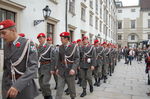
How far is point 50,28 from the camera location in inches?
482

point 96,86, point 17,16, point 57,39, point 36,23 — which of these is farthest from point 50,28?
point 96,86

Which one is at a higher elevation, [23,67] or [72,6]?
[72,6]

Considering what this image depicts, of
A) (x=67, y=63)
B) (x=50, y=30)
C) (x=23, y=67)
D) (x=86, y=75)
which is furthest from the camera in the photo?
(x=50, y=30)

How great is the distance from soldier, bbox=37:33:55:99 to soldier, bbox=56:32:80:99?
1.49ft

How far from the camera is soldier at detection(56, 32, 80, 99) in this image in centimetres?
470

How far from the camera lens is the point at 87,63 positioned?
20.5 feet

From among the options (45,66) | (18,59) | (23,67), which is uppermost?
(18,59)

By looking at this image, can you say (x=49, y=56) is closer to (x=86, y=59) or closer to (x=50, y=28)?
(x=86, y=59)

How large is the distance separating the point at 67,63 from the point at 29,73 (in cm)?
237

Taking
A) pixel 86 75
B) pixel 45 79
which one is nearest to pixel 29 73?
pixel 45 79

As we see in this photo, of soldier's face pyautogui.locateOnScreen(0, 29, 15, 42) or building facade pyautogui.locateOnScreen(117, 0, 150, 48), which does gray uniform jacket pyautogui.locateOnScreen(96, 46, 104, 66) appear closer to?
soldier's face pyautogui.locateOnScreen(0, 29, 15, 42)

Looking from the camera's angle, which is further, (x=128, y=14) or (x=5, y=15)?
(x=128, y=14)

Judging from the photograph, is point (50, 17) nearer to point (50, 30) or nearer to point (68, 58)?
point (50, 30)

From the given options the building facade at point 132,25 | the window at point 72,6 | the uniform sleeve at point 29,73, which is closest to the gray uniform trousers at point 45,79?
the uniform sleeve at point 29,73
